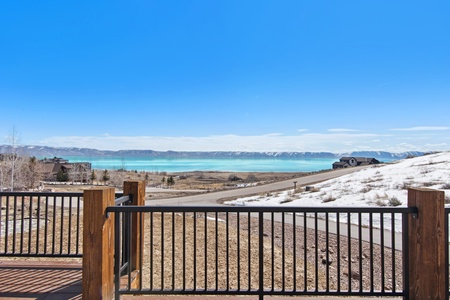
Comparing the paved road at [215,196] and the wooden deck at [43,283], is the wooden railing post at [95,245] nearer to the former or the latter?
the wooden deck at [43,283]

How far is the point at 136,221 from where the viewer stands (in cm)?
345

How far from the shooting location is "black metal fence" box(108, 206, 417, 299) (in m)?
2.43

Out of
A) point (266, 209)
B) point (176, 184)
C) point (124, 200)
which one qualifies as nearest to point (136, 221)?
point (124, 200)

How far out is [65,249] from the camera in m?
5.74

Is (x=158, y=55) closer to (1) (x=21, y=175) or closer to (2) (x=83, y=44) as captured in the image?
(2) (x=83, y=44)

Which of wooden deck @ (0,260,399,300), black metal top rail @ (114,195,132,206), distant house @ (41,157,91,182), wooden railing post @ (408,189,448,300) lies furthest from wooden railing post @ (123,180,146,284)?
distant house @ (41,157,91,182)

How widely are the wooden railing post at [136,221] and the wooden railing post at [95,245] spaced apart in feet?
3.11

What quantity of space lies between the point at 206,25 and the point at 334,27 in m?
5.33

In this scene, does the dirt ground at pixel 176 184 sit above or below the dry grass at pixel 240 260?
below

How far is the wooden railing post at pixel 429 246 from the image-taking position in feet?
7.32

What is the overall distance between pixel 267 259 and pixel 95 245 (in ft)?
12.7

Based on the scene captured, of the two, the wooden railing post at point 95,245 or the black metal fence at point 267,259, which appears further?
the black metal fence at point 267,259

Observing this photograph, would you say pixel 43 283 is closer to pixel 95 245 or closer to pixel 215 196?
pixel 95 245

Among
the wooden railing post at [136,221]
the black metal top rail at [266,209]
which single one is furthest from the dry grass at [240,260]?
the black metal top rail at [266,209]
